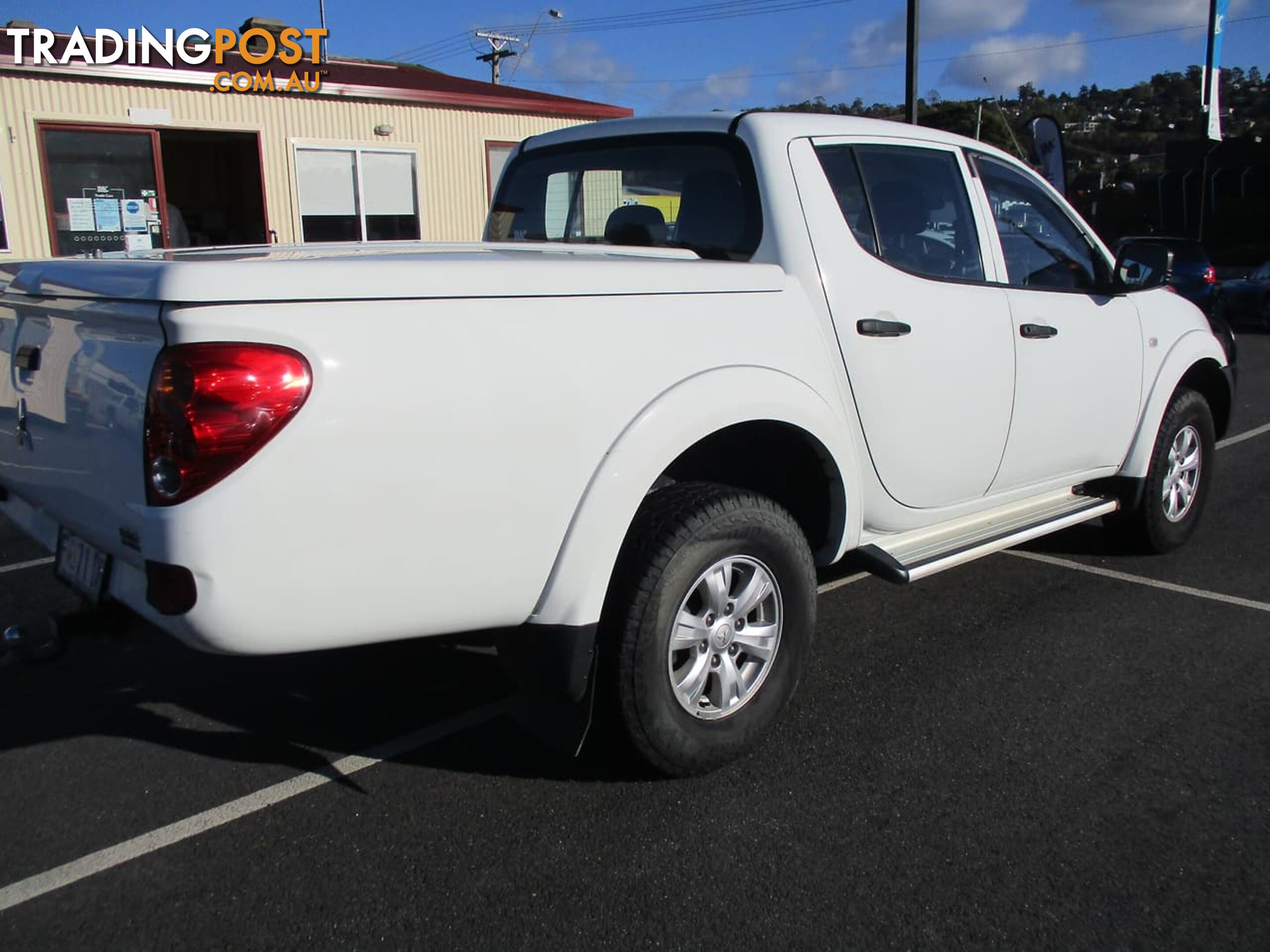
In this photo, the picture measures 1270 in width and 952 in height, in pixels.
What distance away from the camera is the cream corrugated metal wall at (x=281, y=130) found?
42.4 feet

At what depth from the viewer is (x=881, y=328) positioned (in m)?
3.62

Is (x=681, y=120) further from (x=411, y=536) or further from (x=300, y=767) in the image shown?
(x=300, y=767)

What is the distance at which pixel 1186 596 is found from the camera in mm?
4887

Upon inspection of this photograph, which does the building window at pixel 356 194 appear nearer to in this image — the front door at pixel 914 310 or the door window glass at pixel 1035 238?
the door window glass at pixel 1035 238

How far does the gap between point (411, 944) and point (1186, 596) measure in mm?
3878

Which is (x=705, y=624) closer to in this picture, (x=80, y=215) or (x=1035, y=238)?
(x=1035, y=238)

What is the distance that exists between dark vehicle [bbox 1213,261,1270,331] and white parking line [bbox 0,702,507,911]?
1845 centimetres

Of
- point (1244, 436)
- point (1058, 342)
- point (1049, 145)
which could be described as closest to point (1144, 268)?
point (1058, 342)

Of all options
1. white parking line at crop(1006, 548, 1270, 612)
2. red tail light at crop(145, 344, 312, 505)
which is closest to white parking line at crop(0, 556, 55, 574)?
red tail light at crop(145, 344, 312, 505)

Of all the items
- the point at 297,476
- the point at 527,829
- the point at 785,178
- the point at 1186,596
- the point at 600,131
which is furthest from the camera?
the point at 1186,596

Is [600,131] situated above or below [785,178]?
above

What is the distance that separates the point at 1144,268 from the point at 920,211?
53.4 inches

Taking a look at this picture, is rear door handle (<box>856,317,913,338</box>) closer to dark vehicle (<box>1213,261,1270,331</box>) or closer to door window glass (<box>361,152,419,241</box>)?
door window glass (<box>361,152,419,241</box>)

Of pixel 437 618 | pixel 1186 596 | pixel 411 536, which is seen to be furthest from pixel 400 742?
pixel 1186 596
